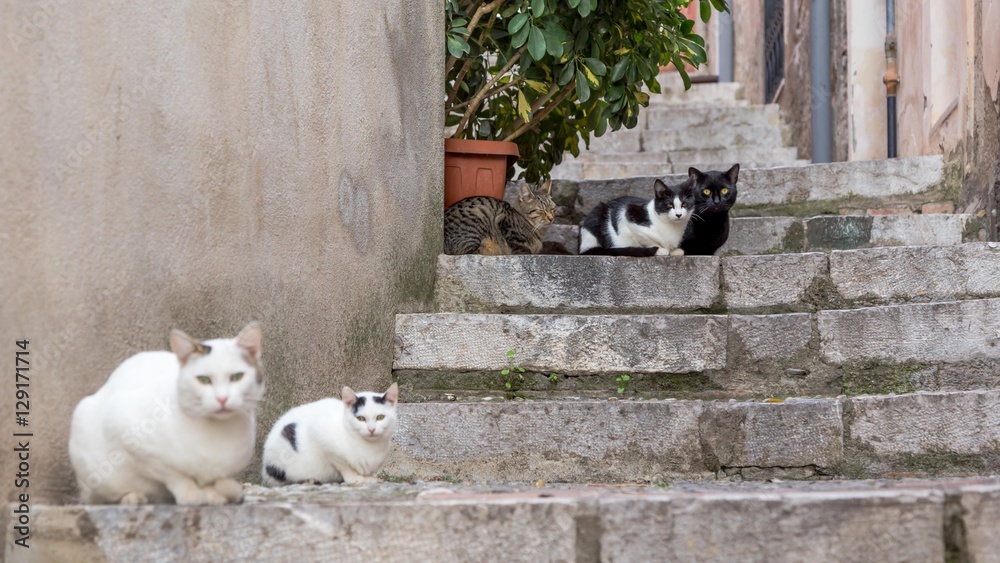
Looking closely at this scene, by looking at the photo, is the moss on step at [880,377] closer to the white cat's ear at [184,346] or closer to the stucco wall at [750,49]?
Result: the white cat's ear at [184,346]

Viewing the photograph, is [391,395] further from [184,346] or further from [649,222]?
[649,222]

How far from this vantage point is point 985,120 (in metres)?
4.26

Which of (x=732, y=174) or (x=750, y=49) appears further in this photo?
(x=750, y=49)

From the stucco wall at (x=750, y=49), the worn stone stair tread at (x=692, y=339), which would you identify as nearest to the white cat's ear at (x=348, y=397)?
the worn stone stair tread at (x=692, y=339)

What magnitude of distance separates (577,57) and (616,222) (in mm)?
754

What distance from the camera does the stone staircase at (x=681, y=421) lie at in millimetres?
2006

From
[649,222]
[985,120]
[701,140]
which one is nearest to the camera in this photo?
[985,120]

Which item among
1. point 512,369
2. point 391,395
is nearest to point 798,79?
point 512,369

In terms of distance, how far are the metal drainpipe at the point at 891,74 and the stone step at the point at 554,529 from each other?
5.02 m

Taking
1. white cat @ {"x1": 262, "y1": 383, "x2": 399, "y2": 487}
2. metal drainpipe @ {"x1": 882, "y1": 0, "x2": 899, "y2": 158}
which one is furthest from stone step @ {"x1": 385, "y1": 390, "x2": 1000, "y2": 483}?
metal drainpipe @ {"x1": 882, "y1": 0, "x2": 899, "y2": 158}

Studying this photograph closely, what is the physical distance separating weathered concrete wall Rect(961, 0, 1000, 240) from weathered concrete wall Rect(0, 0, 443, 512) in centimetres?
232

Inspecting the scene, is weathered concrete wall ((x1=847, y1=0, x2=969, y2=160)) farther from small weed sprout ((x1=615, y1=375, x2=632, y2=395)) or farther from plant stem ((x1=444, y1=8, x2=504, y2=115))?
small weed sprout ((x1=615, y1=375, x2=632, y2=395))

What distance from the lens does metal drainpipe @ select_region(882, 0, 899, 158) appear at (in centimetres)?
650

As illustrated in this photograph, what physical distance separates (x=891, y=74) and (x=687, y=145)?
6.00 ft
